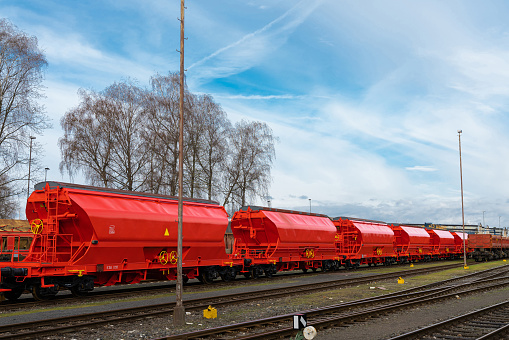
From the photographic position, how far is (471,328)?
38.3ft

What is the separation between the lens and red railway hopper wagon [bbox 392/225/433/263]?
1657 inches

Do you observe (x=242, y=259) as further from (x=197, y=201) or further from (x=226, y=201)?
(x=226, y=201)

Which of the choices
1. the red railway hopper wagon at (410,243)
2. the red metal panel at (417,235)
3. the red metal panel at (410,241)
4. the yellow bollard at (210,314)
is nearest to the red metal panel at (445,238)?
the red metal panel at (417,235)

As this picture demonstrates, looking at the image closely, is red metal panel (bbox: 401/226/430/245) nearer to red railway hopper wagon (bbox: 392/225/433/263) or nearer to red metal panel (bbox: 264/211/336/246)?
red railway hopper wagon (bbox: 392/225/433/263)

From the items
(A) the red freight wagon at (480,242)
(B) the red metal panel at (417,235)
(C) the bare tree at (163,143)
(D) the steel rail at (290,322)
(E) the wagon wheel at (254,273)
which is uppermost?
(C) the bare tree at (163,143)

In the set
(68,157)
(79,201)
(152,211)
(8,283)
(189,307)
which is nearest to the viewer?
A: (189,307)

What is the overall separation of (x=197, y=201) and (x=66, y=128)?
18.2 metres

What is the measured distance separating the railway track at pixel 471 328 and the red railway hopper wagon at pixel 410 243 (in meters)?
28.7

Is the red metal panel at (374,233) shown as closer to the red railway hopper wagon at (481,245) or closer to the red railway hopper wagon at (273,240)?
the red railway hopper wagon at (273,240)

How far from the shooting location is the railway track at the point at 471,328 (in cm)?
1053

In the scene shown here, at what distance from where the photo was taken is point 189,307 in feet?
47.2

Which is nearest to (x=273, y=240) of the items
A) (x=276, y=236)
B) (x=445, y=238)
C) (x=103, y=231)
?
(x=276, y=236)

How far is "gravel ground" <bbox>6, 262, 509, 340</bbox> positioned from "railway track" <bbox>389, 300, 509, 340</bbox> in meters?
0.59

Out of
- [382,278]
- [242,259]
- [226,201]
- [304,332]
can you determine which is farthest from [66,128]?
[304,332]
